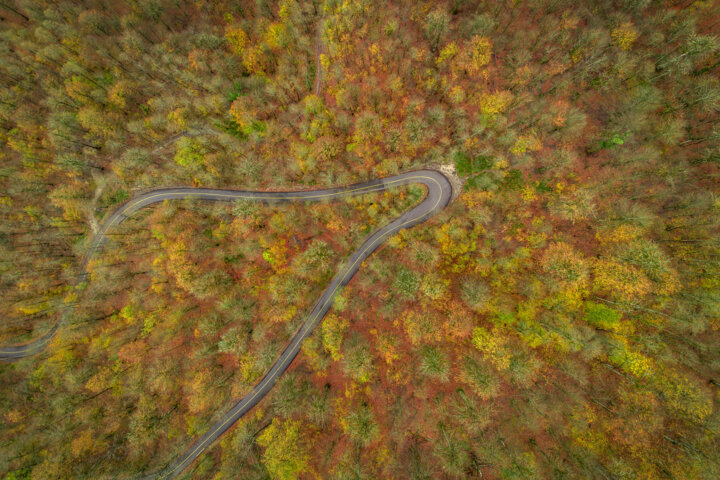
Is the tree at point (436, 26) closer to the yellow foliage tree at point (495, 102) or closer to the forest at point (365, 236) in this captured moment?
the forest at point (365, 236)

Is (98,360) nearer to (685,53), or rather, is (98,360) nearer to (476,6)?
(476,6)

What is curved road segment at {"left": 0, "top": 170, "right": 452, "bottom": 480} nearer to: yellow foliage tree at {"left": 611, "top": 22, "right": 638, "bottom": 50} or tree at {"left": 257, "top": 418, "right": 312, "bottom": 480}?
tree at {"left": 257, "top": 418, "right": 312, "bottom": 480}

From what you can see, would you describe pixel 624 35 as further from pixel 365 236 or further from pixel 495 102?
pixel 365 236

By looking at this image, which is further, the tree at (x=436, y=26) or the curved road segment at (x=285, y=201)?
the curved road segment at (x=285, y=201)

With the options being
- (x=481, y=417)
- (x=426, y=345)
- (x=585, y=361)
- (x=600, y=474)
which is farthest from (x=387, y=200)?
(x=600, y=474)

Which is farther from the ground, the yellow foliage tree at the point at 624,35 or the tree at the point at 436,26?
the tree at the point at 436,26

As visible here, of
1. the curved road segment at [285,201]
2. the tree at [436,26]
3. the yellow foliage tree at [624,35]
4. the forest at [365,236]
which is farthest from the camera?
the curved road segment at [285,201]

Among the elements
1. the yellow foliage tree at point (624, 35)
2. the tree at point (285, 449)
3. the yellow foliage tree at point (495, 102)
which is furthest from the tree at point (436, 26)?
the tree at point (285, 449)
